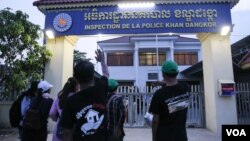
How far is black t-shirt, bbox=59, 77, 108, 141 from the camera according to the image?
2.23 meters

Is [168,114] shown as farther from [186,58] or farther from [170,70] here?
[186,58]

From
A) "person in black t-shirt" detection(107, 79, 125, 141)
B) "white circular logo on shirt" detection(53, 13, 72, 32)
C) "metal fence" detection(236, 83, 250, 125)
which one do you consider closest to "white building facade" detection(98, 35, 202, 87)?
"metal fence" detection(236, 83, 250, 125)

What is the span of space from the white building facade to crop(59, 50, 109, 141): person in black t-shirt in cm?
2199

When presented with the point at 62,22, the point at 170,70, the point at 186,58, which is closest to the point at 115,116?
the point at 170,70

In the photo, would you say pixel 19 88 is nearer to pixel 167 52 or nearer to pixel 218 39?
pixel 218 39

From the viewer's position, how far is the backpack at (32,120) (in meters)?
3.69

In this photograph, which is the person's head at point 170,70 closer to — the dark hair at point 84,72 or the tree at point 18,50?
the dark hair at point 84,72

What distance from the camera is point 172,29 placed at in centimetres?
945

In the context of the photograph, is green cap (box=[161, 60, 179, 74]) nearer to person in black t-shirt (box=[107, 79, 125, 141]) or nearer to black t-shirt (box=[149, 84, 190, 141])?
black t-shirt (box=[149, 84, 190, 141])

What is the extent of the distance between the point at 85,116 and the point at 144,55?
23.5 m

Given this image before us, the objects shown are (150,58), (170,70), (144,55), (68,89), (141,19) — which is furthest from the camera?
(144,55)

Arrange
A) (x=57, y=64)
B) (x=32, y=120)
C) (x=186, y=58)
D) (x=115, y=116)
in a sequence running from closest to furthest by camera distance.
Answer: (x=115, y=116) → (x=32, y=120) → (x=57, y=64) → (x=186, y=58)

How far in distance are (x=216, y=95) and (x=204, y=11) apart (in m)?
2.91

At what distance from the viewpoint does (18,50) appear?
9.34 meters
